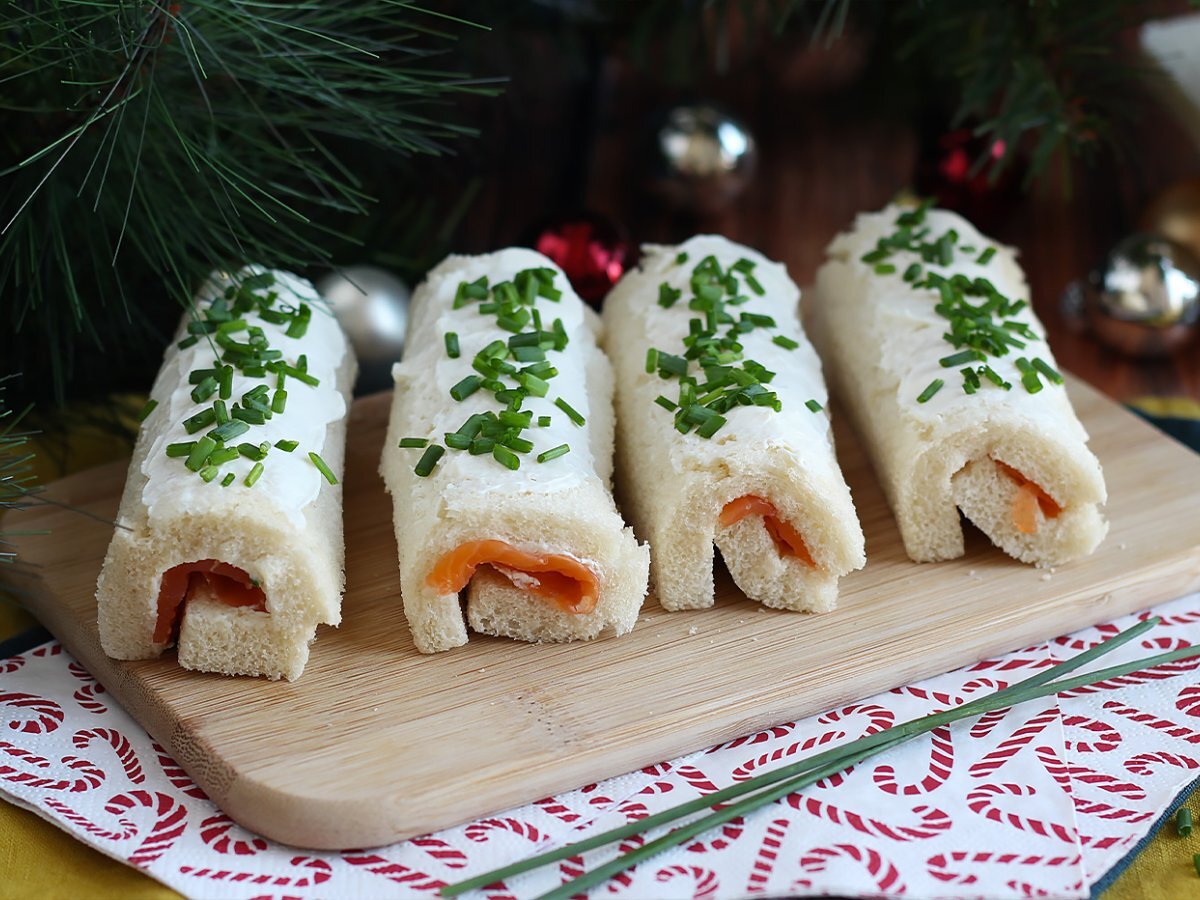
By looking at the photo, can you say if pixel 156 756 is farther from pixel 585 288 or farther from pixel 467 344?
pixel 585 288

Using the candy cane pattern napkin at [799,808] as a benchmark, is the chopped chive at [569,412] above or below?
above

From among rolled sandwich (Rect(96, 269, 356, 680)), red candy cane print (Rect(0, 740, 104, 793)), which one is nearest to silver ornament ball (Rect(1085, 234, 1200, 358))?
rolled sandwich (Rect(96, 269, 356, 680))

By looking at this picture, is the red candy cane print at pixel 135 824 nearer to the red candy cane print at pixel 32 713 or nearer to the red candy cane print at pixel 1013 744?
the red candy cane print at pixel 32 713

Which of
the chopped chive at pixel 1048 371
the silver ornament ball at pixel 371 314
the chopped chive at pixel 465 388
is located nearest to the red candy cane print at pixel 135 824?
the chopped chive at pixel 465 388

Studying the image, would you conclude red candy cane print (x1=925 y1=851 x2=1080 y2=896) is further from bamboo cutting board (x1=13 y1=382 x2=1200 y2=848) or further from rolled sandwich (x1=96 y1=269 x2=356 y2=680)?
rolled sandwich (x1=96 y1=269 x2=356 y2=680)

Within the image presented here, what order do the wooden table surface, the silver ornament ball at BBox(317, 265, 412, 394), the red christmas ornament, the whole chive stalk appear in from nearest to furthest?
the whole chive stalk < the silver ornament ball at BBox(317, 265, 412, 394) < the red christmas ornament < the wooden table surface

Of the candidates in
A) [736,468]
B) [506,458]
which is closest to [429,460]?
[506,458]
